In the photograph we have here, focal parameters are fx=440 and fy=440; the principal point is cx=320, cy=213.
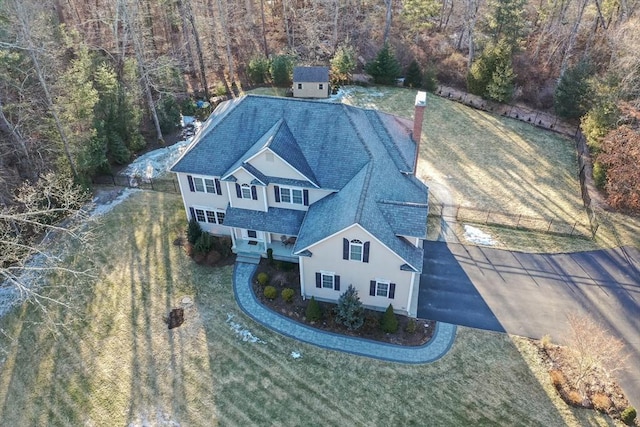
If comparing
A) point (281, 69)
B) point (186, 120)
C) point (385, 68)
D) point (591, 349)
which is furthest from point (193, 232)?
point (385, 68)

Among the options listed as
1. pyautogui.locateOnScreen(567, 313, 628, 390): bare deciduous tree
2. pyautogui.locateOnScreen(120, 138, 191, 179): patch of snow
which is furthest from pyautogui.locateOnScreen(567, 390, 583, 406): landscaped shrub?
pyautogui.locateOnScreen(120, 138, 191, 179): patch of snow

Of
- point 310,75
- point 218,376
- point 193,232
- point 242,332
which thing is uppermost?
point 310,75

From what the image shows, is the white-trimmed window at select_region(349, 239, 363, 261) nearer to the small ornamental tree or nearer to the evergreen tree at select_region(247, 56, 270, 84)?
the small ornamental tree

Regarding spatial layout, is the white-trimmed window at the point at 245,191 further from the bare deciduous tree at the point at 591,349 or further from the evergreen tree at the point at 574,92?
the evergreen tree at the point at 574,92

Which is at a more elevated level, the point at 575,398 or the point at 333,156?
the point at 333,156

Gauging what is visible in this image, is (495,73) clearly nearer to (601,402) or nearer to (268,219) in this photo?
(268,219)

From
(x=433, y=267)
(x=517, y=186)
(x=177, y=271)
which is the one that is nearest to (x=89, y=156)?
(x=177, y=271)
